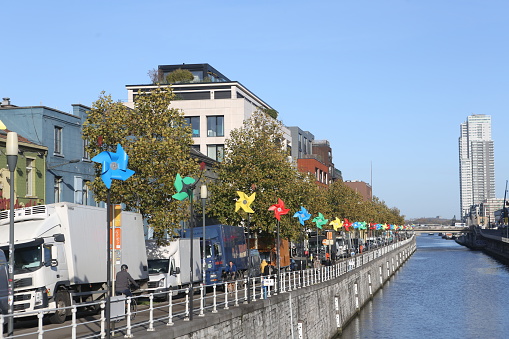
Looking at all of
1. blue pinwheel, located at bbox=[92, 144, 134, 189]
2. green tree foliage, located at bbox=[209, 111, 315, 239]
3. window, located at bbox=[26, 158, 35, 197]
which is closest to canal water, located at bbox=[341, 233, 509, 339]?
green tree foliage, located at bbox=[209, 111, 315, 239]

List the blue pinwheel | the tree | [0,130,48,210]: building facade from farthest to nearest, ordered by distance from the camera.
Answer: the tree
[0,130,48,210]: building facade
the blue pinwheel

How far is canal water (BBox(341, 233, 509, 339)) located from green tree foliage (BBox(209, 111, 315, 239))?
10.1 m

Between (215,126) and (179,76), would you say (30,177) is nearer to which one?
(215,126)

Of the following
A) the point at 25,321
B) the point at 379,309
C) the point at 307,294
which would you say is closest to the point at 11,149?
the point at 25,321

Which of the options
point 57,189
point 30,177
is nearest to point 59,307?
point 30,177

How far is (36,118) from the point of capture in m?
45.4

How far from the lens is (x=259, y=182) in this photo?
58.4m

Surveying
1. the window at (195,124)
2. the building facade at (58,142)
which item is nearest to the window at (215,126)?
the window at (195,124)

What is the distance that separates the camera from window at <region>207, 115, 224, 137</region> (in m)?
93.1

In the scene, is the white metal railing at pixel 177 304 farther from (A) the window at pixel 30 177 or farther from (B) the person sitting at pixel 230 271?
(A) the window at pixel 30 177

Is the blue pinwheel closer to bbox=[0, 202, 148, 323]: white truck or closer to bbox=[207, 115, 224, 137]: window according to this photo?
bbox=[0, 202, 148, 323]: white truck

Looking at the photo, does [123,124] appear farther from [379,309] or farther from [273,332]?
[379,309]

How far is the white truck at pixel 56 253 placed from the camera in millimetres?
24562

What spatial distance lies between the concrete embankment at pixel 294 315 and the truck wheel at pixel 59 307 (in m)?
4.92
